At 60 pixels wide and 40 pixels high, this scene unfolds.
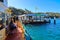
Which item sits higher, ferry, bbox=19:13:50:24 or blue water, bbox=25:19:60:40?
ferry, bbox=19:13:50:24

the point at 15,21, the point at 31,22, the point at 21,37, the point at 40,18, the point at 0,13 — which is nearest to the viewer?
the point at 21,37

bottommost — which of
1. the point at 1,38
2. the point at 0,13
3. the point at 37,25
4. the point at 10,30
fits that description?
the point at 37,25

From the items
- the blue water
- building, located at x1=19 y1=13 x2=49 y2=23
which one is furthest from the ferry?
the blue water

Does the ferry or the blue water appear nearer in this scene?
the blue water

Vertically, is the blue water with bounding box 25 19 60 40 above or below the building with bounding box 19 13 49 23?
below

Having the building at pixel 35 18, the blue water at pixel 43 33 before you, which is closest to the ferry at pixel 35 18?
the building at pixel 35 18

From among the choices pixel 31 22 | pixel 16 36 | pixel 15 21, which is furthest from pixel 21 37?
pixel 31 22

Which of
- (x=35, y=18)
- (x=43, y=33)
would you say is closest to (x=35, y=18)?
(x=35, y=18)

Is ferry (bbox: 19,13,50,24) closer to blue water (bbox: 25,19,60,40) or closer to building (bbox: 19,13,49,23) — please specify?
building (bbox: 19,13,49,23)

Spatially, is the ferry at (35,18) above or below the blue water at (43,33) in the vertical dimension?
above

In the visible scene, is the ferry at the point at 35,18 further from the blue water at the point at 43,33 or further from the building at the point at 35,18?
the blue water at the point at 43,33

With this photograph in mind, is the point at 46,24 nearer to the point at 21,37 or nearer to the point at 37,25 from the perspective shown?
the point at 37,25

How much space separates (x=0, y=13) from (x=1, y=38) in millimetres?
473

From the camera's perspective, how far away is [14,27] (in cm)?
297
